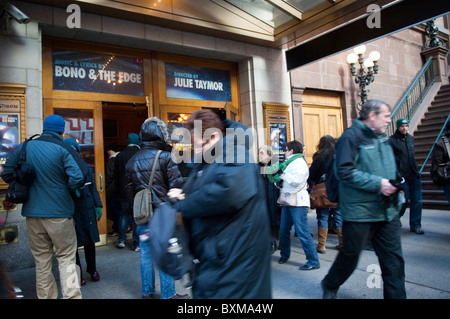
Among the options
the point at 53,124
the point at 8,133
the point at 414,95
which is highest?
the point at 414,95

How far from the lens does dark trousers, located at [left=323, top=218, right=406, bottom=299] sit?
279cm

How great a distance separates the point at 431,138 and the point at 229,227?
33.4 feet

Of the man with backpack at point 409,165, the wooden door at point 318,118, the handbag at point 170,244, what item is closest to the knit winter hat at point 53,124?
the handbag at point 170,244

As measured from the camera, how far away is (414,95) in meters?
11.5

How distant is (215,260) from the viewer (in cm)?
178

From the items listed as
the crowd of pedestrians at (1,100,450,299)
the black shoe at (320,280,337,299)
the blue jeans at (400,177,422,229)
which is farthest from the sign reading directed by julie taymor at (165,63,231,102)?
the black shoe at (320,280,337,299)

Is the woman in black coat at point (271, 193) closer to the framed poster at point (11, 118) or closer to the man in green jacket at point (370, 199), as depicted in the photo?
the man in green jacket at point (370, 199)

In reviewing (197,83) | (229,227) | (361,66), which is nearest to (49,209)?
(229,227)

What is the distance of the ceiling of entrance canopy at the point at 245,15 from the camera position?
18.1ft

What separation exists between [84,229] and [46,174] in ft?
3.32

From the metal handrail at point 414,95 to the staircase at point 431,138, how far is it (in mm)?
456

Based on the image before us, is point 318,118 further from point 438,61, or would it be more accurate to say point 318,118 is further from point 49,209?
point 49,209

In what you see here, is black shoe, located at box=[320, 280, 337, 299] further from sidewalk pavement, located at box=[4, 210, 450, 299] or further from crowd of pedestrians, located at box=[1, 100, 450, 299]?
sidewalk pavement, located at box=[4, 210, 450, 299]

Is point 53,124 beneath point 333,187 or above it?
above
